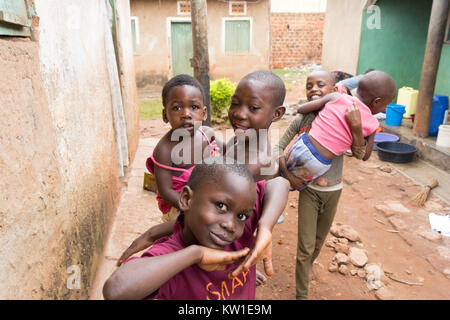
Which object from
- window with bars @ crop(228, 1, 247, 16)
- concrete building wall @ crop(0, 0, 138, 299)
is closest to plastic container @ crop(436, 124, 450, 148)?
concrete building wall @ crop(0, 0, 138, 299)

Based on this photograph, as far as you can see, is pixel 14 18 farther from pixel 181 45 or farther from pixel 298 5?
pixel 298 5

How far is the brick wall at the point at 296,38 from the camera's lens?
16745 mm

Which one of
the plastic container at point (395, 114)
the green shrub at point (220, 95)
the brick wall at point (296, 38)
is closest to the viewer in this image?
the plastic container at point (395, 114)

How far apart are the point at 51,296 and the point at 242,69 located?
36.4 feet

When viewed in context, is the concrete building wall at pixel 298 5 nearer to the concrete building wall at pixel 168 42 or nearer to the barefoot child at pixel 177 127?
the concrete building wall at pixel 168 42

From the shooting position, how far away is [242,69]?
12.0m

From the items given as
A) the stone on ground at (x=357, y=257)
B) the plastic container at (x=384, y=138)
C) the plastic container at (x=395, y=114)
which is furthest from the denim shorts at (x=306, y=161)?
→ the plastic container at (x=395, y=114)

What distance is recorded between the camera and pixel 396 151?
5750mm

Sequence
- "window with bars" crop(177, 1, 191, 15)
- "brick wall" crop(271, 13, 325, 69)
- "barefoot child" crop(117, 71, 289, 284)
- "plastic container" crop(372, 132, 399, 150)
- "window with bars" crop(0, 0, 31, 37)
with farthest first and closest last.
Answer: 1. "brick wall" crop(271, 13, 325, 69)
2. "window with bars" crop(177, 1, 191, 15)
3. "plastic container" crop(372, 132, 399, 150)
4. "barefoot child" crop(117, 71, 289, 284)
5. "window with bars" crop(0, 0, 31, 37)

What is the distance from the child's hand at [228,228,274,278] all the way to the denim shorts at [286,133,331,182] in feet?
3.72

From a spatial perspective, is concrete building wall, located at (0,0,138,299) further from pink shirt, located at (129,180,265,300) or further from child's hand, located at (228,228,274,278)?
child's hand, located at (228,228,274,278)

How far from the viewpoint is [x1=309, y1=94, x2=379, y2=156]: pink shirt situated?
218 centimetres

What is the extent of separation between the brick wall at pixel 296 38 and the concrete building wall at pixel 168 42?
18.7ft

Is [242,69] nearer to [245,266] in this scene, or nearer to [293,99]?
[293,99]
